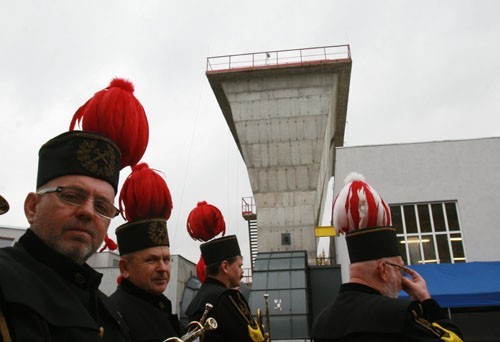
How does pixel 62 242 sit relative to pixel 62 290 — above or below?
above

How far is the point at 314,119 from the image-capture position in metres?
18.7

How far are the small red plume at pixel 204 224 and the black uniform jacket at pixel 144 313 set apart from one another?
7.17 feet

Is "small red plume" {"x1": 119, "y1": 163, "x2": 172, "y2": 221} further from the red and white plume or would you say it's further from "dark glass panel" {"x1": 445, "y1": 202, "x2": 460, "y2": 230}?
"dark glass panel" {"x1": 445, "y1": 202, "x2": 460, "y2": 230}

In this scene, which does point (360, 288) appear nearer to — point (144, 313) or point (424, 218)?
point (144, 313)

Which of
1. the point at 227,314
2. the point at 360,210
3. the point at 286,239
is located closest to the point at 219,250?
the point at 227,314

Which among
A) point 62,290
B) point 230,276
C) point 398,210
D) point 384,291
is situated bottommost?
point 62,290

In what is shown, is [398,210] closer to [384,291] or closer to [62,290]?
[384,291]

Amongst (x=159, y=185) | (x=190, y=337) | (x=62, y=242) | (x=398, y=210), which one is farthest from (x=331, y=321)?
(x=398, y=210)

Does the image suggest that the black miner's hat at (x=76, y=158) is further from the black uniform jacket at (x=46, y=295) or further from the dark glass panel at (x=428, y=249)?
the dark glass panel at (x=428, y=249)

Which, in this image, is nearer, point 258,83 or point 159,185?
point 159,185

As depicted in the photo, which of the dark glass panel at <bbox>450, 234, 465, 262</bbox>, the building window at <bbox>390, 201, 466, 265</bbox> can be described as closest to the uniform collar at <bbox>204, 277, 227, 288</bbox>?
the building window at <bbox>390, 201, 466, 265</bbox>

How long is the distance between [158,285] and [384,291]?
1798mm

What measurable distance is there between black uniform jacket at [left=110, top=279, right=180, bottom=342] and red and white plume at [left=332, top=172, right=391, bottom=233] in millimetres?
1607

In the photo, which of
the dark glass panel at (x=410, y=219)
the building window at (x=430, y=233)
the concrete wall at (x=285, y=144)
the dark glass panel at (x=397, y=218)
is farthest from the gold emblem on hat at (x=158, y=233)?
the concrete wall at (x=285, y=144)
